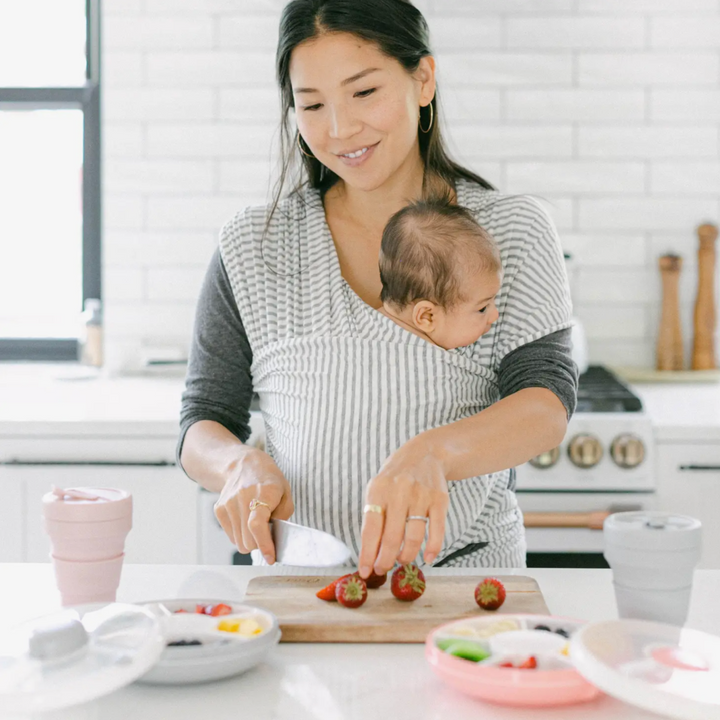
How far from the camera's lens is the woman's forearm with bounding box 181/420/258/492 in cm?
129

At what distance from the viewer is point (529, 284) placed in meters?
1.39

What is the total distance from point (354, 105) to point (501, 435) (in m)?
0.51

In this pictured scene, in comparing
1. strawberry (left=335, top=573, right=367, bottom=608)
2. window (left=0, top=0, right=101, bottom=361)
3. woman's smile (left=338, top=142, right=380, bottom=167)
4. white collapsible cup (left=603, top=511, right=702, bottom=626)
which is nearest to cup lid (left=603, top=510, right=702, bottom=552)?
white collapsible cup (left=603, top=511, right=702, bottom=626)

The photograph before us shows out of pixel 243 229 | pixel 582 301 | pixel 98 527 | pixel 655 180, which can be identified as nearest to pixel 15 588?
pixel 98 527

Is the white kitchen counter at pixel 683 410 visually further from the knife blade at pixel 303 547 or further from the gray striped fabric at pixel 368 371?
the knife blade at pixel 303 547

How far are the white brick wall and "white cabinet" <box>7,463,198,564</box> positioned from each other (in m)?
0.76

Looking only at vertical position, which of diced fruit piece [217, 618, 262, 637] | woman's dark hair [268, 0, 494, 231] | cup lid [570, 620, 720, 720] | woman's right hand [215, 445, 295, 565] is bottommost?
diced fruit piece [217, 618, 262, 637]

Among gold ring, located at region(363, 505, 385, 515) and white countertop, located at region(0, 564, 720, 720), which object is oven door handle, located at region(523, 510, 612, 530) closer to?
white countertop, located at region(0, 564, 720, 720)

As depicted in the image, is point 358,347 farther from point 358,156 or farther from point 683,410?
point 683,410

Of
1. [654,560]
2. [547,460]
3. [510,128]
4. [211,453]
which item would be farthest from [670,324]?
[654,560]

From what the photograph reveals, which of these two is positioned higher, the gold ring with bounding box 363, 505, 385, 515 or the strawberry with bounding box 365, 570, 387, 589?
the gold ring with bounding box 363, 505, 385, 515

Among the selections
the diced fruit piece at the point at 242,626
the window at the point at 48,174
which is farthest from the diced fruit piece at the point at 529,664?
the window at the point at 48,174

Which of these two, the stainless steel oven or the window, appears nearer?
the stainless steel oven

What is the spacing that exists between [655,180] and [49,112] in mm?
1870
